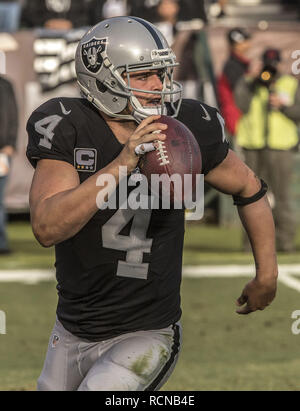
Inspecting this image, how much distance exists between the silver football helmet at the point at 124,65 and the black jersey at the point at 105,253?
0.10m

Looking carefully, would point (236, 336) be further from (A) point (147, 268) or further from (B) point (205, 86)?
(B) point (205, 86)

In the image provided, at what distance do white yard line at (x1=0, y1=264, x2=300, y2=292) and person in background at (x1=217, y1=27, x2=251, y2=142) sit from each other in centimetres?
240

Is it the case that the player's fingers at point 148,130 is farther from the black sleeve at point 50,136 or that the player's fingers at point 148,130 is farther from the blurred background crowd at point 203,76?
the blurred background crowd at point 203,76

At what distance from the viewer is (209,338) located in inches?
258

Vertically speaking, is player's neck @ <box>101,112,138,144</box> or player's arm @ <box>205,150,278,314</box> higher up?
player's neck @ <box>101,112,138,144</box>

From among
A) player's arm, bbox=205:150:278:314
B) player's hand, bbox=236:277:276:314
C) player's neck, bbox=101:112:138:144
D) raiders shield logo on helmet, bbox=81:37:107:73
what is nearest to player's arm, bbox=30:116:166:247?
player's neck, bbox=101:112:138:144

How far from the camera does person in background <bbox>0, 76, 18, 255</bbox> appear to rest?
9.84 meters

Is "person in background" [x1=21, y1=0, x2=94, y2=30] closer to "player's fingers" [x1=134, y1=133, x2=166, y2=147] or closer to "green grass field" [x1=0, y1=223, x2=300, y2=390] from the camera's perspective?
"green grass field" [x1=0, y1=223, x2=300, y2=390]

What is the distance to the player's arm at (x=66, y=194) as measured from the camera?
312cm

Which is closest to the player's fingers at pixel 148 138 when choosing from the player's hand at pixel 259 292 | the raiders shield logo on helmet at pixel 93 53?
the raiders shield logo on helmet at pixel 93 53

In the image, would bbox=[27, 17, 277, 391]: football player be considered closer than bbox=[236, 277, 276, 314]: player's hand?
Yes

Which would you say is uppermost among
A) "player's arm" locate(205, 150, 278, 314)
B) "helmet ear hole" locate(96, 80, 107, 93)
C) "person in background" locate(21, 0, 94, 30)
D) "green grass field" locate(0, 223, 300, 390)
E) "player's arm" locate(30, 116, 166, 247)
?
"helmet ear hole" locate(96, 80, 107, 93)

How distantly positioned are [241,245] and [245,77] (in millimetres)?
1940
